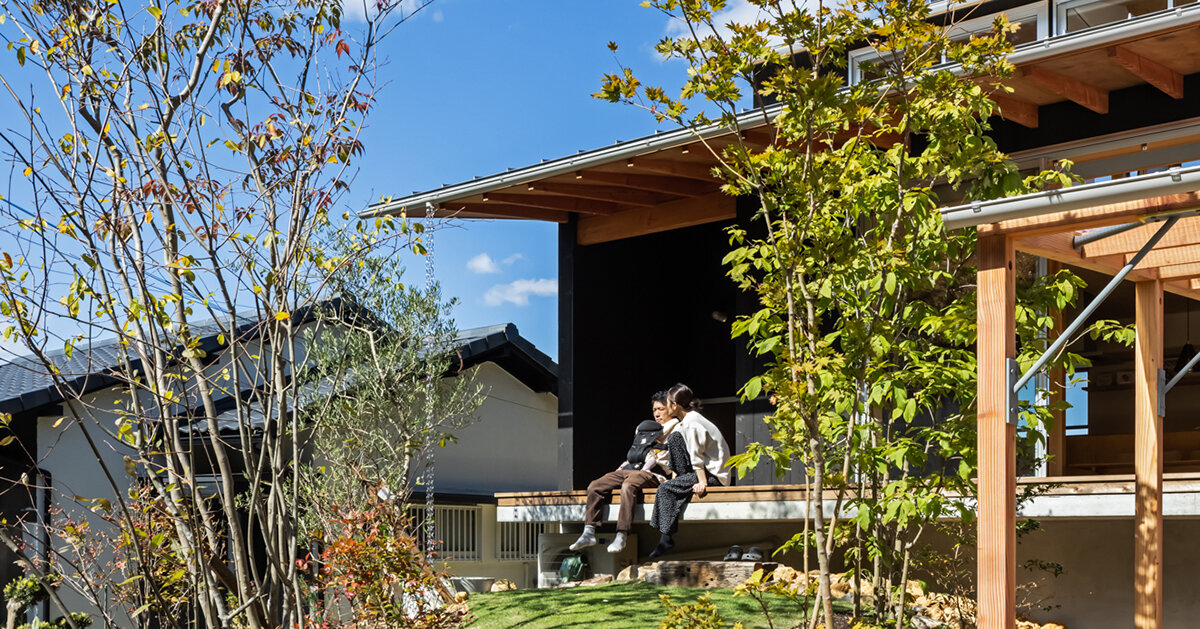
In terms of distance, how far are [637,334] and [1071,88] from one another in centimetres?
577

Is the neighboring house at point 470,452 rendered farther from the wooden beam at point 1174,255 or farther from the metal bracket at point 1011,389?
the metal bracket at point 1011,389

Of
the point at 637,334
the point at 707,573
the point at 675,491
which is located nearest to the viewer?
the point at 707,573

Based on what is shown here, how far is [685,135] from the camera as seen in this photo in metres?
9.30

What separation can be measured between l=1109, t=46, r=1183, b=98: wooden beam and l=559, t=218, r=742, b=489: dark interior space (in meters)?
4.07

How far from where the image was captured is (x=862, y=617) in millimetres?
6066

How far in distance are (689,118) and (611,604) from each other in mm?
3608

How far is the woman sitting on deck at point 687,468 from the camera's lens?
952 cm

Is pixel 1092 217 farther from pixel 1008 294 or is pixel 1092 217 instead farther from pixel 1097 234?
pixel 1097 234

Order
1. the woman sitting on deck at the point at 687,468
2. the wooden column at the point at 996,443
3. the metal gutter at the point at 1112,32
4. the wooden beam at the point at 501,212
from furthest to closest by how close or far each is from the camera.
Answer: the wooden beam at the point at 501,212 < the woman sitting on deck at the point at 687,468 < the metal gutter at the point at 1112,32 < the wooden column at the point at 996,443

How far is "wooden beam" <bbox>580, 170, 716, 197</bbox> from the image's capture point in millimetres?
10898

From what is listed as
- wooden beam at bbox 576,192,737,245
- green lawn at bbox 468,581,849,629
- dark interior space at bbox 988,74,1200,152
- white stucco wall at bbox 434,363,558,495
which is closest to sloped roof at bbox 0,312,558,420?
white stucco wall at bbox 434,363,558,495

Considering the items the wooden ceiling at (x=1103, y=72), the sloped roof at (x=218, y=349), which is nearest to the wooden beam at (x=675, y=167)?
the wooden ceiling at (x=1103, y=72)

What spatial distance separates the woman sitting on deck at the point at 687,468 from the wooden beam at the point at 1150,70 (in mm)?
4034

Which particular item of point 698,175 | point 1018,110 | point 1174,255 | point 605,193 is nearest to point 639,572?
point 698,175
